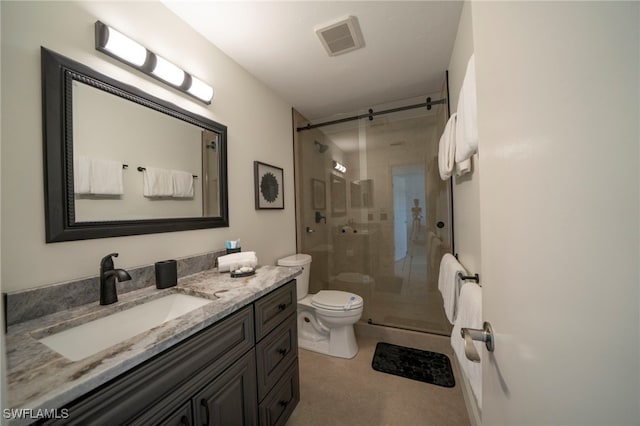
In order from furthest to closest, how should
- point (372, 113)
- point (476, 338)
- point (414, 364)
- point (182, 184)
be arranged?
point (372, 113) → point (414, 364) → point (182, 184) → point (476, 338)

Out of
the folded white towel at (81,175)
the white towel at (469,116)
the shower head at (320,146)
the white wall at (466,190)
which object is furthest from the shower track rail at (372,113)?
the folded white towel at (81,175)

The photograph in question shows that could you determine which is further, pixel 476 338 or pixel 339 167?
pixel 339 167

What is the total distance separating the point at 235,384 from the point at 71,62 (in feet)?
4.85

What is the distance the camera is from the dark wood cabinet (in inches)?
23.0

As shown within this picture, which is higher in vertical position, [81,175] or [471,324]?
[81,175]

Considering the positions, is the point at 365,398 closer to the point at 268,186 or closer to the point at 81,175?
the point at 268,186

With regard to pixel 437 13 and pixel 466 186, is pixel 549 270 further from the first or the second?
pixel 437 13

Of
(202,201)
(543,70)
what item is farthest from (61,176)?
(543,70)

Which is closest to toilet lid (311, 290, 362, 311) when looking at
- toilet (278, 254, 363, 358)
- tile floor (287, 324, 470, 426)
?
toilet (278, 254, 363, 358)

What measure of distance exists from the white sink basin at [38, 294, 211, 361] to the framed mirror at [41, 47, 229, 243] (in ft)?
1.15

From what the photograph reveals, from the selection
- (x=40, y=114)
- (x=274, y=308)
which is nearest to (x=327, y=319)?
(x=274, y=308)

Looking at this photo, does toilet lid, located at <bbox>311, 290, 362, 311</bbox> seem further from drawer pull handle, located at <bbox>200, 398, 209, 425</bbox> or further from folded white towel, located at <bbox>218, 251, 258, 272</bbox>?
drawer pull handle, located at <bbox>200, 398, 209, 425</bbox>

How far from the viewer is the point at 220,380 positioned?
2.82ft

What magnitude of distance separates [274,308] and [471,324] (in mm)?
964
